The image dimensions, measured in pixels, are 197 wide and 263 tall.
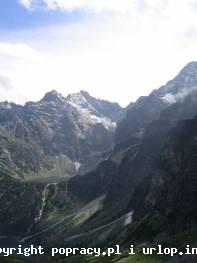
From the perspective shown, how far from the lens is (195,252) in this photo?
18312 centimetres

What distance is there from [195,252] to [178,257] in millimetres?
8946

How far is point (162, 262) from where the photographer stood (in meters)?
197

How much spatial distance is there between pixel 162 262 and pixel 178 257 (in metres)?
8.93

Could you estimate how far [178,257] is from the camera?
190 m

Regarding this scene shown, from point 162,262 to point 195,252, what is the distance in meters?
17.9

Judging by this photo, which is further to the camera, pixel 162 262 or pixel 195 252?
pixel 162 262
